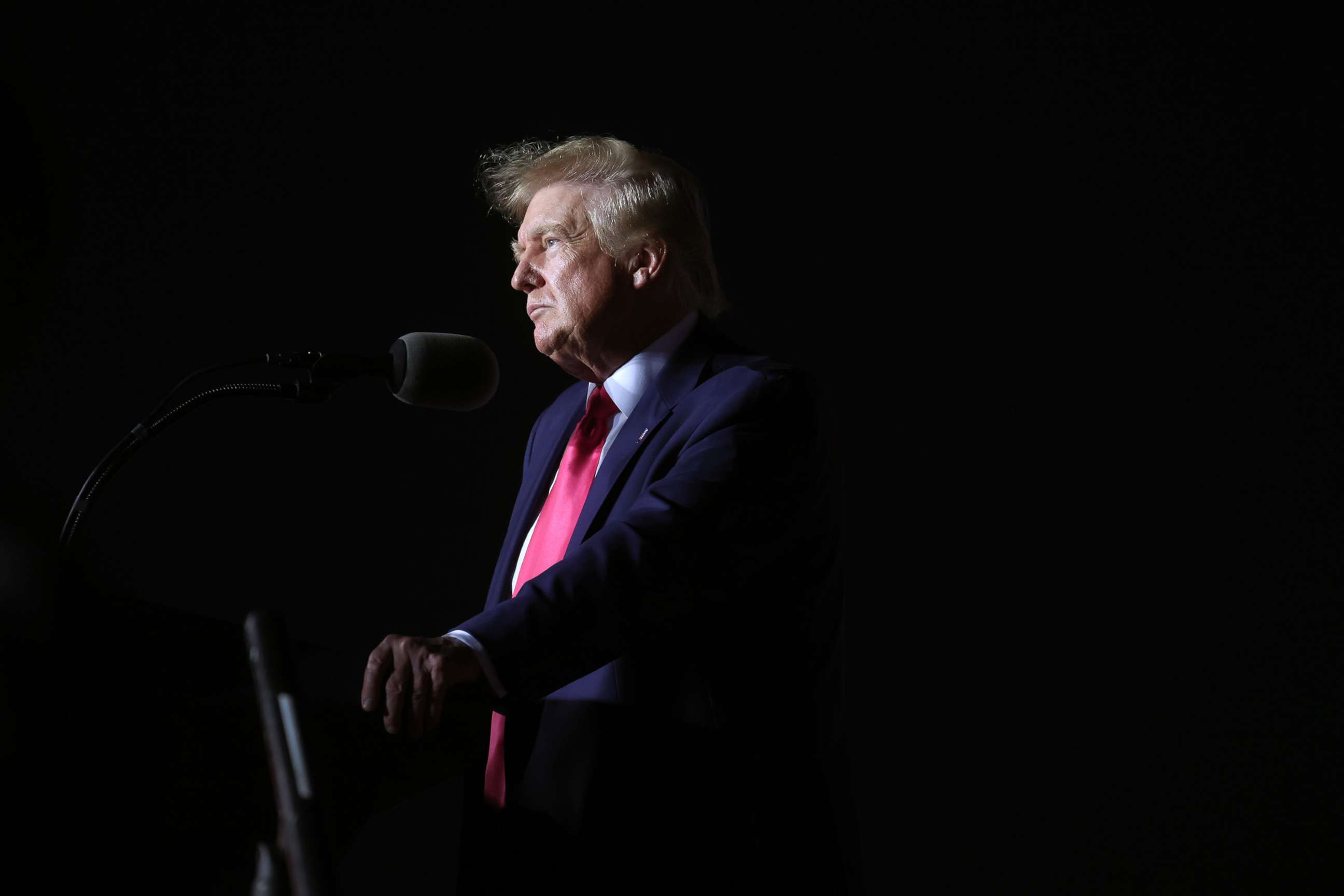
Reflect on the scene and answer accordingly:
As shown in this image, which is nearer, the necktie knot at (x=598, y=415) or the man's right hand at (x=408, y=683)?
the man's right hand at (x=408, y=683)

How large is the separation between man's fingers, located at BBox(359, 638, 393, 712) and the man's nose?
77 cm

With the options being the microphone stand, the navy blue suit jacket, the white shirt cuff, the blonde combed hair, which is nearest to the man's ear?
the blonde combed hair

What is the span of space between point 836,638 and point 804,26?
1.60 m

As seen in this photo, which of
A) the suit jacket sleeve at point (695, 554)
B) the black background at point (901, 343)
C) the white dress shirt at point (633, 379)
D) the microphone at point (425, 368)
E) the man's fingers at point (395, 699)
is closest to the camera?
the man's fingers at point (395, 699)

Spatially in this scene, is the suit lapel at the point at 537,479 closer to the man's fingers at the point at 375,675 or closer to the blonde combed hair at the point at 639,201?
the blonde combed hair at the point at 639,201

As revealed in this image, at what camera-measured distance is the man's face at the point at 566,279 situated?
1.52 meters

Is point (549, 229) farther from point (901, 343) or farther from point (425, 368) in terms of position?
point (901, 343)

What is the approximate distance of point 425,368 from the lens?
1.22 meters

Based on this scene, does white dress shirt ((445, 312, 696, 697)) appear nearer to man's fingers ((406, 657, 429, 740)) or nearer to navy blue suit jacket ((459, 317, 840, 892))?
navy blue suit jacket ((459, 317, 840, 892))

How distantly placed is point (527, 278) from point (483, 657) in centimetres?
75

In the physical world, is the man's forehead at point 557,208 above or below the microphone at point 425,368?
above

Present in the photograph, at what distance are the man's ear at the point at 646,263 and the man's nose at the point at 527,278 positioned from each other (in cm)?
13

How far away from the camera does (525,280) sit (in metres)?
1.57

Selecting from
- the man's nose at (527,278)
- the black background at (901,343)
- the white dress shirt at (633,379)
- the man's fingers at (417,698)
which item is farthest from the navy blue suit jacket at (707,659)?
the black background at (901,343)
